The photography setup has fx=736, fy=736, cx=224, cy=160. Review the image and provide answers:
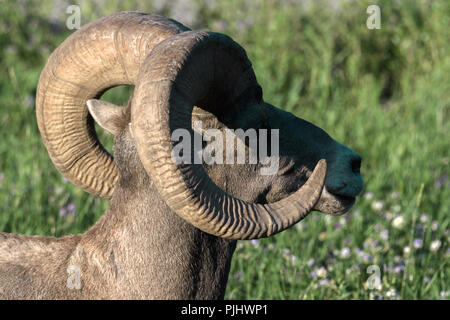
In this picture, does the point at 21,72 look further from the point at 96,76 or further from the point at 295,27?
the point at 96,76

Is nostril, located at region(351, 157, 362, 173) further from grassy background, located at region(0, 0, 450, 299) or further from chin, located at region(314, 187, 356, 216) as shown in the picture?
grassy background, located at region(0, 0, 450, 299)

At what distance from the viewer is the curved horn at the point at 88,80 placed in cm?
294

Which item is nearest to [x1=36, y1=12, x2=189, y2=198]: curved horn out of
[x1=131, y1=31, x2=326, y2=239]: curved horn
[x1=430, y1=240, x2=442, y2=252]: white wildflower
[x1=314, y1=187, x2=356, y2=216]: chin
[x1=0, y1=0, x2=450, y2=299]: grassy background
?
[x1=131, y1=31, x2=326, y2=239]: curved horn

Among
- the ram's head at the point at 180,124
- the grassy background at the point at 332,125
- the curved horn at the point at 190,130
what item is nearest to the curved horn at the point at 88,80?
the ram's head at the point at 180,124

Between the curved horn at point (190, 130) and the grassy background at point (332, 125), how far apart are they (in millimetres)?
1753

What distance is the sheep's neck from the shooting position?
3035 mm

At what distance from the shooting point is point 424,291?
179 inches

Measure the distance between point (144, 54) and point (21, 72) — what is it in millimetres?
5449

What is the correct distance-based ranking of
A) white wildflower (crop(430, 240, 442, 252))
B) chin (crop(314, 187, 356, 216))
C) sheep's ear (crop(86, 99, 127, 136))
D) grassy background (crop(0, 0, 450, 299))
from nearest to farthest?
sheep's ear (crop(86, 99, 127, 136)) < chin (crop(314, 187, 356, 216)) < grassy background (crop(0, 0, 450, 299)) < white wildflower (crop(430, 240, 442, 252))

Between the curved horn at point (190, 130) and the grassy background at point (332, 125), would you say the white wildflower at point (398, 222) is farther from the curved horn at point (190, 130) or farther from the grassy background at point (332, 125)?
the curved horn at point (190, 130)

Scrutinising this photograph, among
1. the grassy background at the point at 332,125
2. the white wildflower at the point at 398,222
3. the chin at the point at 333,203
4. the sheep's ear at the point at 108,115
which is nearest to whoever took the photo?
the sheep's ear at the point at 108,115

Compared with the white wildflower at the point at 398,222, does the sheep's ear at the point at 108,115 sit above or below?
above

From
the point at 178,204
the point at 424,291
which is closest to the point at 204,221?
the point at 178,204
